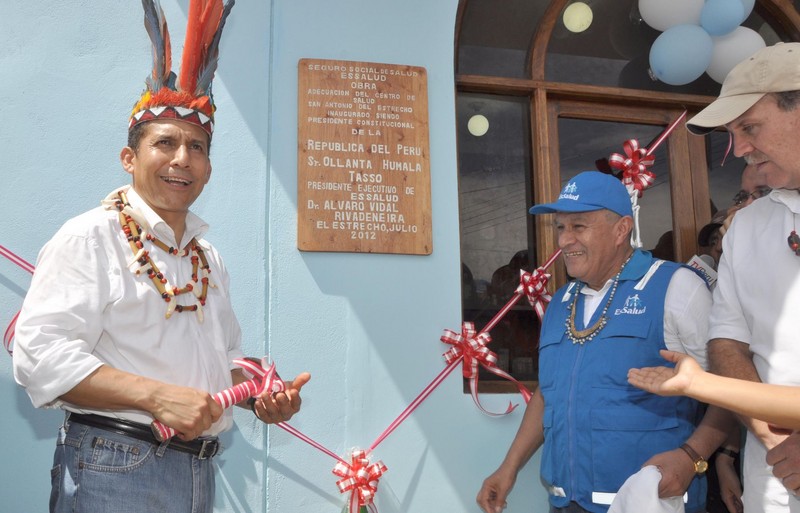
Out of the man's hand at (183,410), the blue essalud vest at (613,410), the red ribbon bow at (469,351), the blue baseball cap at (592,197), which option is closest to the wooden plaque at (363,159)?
the red ribbon bow at (469,351)

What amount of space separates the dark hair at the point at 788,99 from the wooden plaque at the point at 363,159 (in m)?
1.64

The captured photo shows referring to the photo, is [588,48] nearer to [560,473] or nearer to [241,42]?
[241,42]

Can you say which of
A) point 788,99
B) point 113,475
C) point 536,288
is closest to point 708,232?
point 536,288

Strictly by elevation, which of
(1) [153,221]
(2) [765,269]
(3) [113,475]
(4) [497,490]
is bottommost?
(4) [497,490]

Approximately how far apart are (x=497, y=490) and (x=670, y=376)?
127cm

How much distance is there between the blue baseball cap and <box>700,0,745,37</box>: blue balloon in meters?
1.12

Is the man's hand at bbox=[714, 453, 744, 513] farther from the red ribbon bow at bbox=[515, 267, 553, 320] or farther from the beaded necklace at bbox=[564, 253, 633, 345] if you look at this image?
the red ribbon bow at bbox=[515, 267, 553, 320]

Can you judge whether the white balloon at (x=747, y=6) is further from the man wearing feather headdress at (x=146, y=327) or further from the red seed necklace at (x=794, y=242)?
the man wearing feather headdress at (x=146, y=327)

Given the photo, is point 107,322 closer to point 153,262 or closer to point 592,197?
point 153,262

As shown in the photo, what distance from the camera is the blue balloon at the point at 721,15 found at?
381cm

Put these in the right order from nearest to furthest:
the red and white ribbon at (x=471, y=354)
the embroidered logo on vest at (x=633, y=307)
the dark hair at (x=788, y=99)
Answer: the dark hair at (x=788, y=99), the embroidered logo on vest at (x=633, y=307), the red and white ribbon at (x=471, y=354)

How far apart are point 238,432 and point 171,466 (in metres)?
1.30

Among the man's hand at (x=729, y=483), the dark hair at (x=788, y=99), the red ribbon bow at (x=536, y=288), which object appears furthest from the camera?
the red ribbon bow at (x=536, y=288)

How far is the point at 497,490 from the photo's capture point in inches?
129
